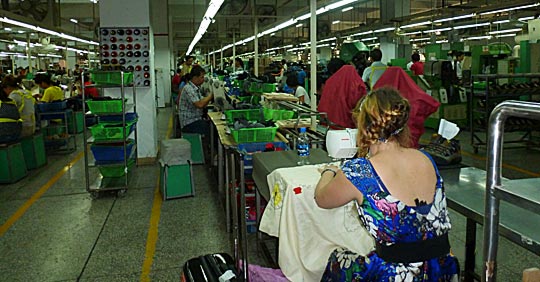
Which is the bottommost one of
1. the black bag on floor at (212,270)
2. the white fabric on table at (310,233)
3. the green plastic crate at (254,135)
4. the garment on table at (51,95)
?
the black bag on floor at (212,270)

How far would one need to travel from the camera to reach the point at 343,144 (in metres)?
2.77

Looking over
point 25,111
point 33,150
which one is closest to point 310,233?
point 25,111

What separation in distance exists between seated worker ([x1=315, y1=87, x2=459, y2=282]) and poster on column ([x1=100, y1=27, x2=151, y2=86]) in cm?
527

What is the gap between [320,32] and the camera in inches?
738

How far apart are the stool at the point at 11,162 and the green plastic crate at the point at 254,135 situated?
3.72m

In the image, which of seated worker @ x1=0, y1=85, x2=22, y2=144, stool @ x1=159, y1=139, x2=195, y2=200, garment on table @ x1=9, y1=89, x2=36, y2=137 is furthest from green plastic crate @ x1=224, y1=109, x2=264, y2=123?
garment on table @ x1=9, y1=89, x2=36, y2=137

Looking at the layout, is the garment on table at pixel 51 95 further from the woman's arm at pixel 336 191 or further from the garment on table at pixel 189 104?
the woman's arm at pixel 336 191

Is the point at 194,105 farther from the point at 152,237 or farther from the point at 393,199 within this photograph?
the point at 393,199

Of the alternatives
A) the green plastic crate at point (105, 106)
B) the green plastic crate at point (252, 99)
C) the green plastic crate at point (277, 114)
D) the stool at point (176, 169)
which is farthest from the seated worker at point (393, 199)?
the green plastic crate at point (252, 99)


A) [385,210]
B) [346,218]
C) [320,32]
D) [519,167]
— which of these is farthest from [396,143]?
[320,32]

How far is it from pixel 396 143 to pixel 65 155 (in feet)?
25.6

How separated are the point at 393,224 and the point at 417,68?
398 inches

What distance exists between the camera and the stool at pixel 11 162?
21.1 ft

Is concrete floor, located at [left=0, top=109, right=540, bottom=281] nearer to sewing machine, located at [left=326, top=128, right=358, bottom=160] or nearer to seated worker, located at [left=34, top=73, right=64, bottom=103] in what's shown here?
sewing machine, located at [left=326, top=128, right=358, bottom=160]
